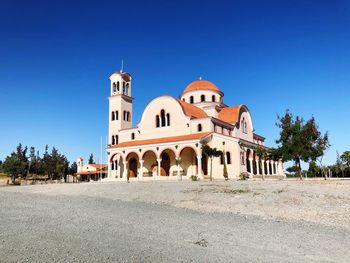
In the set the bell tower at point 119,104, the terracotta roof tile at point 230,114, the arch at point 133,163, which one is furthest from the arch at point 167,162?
the bell tower at point 119,104

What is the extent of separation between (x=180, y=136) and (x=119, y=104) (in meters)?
13.0

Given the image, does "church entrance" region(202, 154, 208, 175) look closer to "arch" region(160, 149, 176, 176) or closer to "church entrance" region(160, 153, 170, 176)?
"arch" region(160, 149, 176, 176)

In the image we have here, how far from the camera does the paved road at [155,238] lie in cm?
698

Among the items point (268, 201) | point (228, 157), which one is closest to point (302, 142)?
point (228, 157)

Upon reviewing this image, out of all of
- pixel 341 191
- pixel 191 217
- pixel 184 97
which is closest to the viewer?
pixel 191 217

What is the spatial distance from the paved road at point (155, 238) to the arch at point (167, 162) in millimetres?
28874

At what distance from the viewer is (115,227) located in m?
9.94

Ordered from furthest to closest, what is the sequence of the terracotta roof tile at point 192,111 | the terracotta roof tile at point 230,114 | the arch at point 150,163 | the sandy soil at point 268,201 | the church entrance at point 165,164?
1. the terracotta roof tile at point 230,114
2. the arch at point 150,163
3. the terracotta roof tile at point 192,111
4. the church entrance at point 165,164
5. the sandy soil at point 268,201

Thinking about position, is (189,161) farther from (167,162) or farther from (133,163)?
(133,163)

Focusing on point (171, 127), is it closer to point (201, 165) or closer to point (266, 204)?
point (201, 165)

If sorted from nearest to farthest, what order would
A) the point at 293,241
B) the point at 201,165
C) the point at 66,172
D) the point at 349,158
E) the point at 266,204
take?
the point at 293,241, the point at 266,204, the point at 201,165, the point at 349,158, the point at 66,172

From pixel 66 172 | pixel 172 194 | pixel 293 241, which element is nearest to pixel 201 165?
pixel 172 194

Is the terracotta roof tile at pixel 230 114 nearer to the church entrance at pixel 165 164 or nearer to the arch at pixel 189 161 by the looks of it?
the arch at pixel 189 161

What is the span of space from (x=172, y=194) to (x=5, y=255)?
13.7 meters
